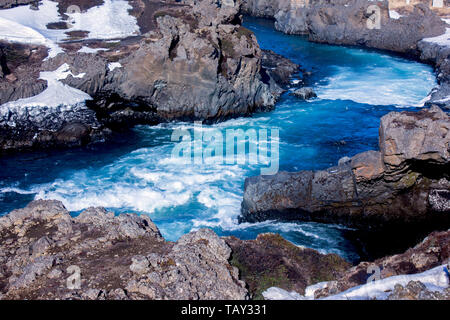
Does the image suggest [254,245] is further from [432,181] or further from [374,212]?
[432,181]

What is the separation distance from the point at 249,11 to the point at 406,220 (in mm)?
54795

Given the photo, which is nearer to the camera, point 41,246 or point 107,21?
point 41,246

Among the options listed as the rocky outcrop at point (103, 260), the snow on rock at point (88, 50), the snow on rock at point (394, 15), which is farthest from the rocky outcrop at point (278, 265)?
the snow on rock at point (394, 15)

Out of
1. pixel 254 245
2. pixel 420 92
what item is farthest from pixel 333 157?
pixel 420 92

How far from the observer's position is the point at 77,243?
8.90 metres

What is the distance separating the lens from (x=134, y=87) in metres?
26.8

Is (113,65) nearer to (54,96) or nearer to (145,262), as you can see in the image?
(54,96)

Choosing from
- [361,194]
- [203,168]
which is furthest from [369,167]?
[203,168]

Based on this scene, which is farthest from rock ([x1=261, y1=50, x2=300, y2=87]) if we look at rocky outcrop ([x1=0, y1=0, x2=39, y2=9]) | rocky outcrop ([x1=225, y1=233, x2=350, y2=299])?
rocky outcrop ([x1=0, y1=0, x2=39, y2=9])

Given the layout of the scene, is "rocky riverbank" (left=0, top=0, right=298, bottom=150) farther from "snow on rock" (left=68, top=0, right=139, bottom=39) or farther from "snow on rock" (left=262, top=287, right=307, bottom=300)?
"snow on rock" (left=262, top=287, right=307, bottom=300)

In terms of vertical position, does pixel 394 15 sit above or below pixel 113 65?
above

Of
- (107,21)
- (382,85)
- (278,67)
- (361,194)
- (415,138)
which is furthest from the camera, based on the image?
(107,21)

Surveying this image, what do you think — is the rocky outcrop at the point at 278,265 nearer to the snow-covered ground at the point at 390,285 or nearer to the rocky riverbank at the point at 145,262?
the rocky riverbank at the point at 145,262

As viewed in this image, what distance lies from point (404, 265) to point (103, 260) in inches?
246
